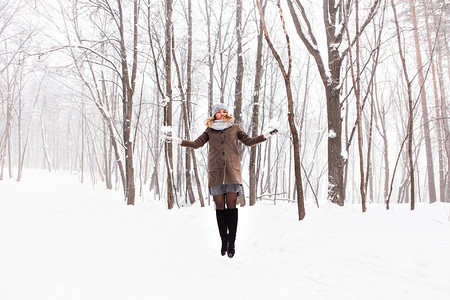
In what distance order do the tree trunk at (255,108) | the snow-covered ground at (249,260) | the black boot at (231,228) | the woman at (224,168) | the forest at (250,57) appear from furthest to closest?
the tree trunk at (255,108), the forest at (250,57), the woman at (224,168), the black boot at (231,228), the snow-covered ground at (249,260)

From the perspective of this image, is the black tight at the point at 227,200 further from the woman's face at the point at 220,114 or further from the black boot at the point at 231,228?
the woman's face at the point at 220,114

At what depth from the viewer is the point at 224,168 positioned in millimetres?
3420

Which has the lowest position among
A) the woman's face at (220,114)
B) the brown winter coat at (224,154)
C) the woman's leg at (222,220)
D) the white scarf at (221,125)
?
the woman's leg at (222,220)

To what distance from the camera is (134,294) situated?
2.30 m

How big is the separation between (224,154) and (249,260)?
1318mm

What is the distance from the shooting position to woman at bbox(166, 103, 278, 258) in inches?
132

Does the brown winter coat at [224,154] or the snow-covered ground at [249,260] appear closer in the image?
the snow-covered ground at [249,260]

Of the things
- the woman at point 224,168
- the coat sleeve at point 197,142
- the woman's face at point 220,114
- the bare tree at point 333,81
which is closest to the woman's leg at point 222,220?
the woman at point 224,168

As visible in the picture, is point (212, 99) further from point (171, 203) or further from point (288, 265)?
point (288, 265)

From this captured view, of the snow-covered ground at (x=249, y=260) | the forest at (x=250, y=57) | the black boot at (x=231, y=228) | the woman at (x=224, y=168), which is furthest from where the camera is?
the forest at (x=250, y=57)

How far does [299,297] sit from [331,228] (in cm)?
171

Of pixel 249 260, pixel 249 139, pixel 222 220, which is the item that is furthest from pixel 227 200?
pixel 249 139

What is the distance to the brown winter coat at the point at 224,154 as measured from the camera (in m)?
3.42

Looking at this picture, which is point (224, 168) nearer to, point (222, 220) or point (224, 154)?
point (224, 154)
